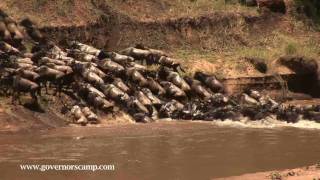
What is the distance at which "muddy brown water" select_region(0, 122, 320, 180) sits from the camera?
37.4ft

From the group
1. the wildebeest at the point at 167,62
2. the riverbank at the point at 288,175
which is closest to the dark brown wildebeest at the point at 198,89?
the wildebeest at the point at 167,62

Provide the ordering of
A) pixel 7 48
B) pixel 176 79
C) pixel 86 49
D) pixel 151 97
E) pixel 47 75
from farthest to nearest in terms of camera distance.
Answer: pixel 86 49 < pixel 176 79 < pixel 7 48 < pixel 151 97 < pixel 47 75

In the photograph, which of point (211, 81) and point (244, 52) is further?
point (244, 52)

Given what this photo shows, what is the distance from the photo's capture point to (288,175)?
10.7m

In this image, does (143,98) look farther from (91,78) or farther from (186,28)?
(186,28)

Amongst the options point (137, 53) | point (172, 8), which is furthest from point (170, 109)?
point (172, 8)

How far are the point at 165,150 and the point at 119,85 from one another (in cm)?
683

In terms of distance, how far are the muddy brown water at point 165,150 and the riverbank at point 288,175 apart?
1.56 ft

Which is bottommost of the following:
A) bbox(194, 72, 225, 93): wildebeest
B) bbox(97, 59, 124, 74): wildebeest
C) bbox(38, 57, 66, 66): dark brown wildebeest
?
bbox(194, 72, 225, 93): wildebeest

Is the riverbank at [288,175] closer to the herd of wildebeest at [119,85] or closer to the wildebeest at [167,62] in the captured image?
the herd of wildebeest at [119,85]

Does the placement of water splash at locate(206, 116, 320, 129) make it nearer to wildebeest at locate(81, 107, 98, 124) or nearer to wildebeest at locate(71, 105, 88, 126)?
wildebeest at locate(81, 107, 98, 124)

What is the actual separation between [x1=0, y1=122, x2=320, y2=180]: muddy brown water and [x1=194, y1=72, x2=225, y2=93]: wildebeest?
485cm

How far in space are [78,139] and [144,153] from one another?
2.42 meters

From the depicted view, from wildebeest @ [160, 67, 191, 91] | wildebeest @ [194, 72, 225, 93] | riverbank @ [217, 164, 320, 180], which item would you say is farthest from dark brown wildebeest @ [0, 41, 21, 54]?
riverbank @ [217, 164, 320, 180]
